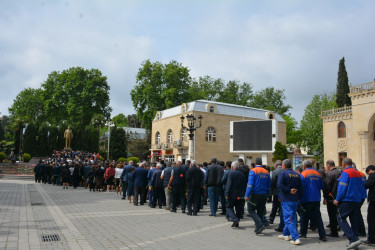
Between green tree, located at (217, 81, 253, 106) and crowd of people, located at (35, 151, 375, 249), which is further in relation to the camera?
green tree, located at (217, 81, 253, 106)

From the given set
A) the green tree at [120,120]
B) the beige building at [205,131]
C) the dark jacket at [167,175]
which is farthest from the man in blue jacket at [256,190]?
the green tree at [120,120]

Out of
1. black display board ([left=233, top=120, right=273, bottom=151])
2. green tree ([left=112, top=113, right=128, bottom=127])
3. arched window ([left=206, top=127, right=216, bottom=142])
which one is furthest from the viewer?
green tree ([left=112, top=113, right=128, bottom=127])

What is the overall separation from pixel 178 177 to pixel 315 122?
144 ft

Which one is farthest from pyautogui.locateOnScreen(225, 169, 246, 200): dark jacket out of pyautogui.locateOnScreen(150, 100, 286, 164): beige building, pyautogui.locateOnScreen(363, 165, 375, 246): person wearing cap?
pyautogui.locateOnScreen(150, 100, 286, 164): beige building

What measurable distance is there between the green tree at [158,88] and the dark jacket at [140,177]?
122 feet

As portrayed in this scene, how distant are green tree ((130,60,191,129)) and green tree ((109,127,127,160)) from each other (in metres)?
6.43

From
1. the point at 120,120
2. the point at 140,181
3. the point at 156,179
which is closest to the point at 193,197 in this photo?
the point at 156,179

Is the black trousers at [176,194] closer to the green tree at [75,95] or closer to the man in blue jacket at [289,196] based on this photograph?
the man in blue jacket at [289,196]

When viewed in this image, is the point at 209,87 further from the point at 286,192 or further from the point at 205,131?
the point at 286,192

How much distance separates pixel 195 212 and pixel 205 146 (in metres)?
33.2

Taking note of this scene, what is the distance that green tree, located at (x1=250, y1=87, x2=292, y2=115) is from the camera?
66.6 meters

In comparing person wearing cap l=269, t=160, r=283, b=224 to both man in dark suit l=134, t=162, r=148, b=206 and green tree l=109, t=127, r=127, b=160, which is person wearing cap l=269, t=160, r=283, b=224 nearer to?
man in dark suit l=134, t=162, r=148, b=206

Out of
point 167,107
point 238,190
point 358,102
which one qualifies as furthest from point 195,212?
point 167,107

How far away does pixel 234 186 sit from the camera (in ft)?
30.8
